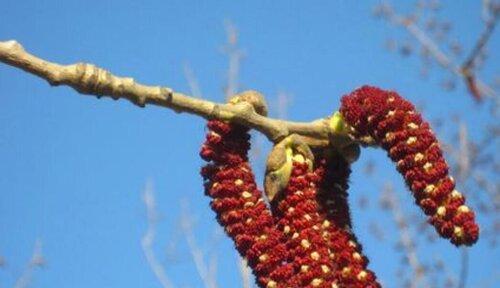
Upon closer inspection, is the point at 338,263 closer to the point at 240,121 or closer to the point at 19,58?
the point at 240,121

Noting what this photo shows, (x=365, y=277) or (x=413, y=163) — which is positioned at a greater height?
(x=413, y=163)

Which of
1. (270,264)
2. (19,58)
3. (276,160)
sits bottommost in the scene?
(270,264)

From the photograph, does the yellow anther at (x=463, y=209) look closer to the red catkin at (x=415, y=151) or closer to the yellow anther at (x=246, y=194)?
the red catkin at (x=415, y=151)

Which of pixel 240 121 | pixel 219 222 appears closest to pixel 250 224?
pixel 219 222

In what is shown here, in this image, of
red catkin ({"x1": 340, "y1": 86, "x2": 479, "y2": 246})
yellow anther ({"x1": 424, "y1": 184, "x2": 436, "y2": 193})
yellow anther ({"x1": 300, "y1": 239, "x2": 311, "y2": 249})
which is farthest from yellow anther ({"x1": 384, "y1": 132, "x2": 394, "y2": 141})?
yellow anther ({"x1": 300, "y1": 239, "x2": 311, "y2": 249})

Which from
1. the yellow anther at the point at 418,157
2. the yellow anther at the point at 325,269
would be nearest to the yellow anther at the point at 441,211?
the yellow anther at the point at 418,157
